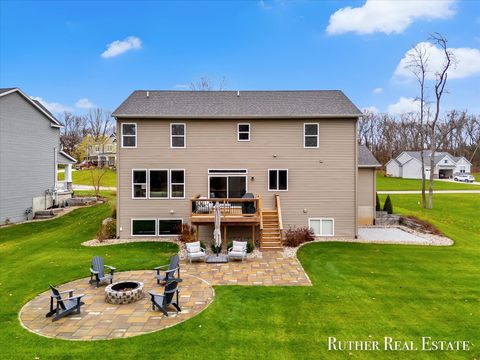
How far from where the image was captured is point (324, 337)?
7.26 metres

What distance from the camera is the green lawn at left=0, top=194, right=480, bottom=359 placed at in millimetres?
6742

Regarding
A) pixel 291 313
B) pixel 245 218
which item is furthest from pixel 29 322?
pixel 245 218

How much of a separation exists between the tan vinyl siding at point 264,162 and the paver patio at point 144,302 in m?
4.85

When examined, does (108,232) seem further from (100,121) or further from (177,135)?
(100,121)

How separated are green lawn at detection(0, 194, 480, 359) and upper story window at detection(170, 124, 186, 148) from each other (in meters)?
5.58

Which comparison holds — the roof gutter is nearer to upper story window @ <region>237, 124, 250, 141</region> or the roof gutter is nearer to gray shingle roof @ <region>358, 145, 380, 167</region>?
upper story window @ <region>237, 124, 250, 141</region>

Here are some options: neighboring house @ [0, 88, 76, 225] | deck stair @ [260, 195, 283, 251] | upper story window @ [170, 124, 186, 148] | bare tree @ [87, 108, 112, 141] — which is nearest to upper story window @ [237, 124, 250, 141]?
upper story window @ [170, 124, 186, 148]

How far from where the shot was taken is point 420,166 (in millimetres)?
58344

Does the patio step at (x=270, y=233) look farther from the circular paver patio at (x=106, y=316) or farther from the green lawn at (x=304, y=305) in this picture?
the circular paver patio at (x=106, y=316)

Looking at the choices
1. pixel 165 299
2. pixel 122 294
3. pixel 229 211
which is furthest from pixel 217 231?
pixel 165 299

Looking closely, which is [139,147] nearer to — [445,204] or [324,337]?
[324,337]

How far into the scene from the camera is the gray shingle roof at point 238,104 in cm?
1689

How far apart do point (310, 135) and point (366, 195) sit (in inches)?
259

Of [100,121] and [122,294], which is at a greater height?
[100,121]
